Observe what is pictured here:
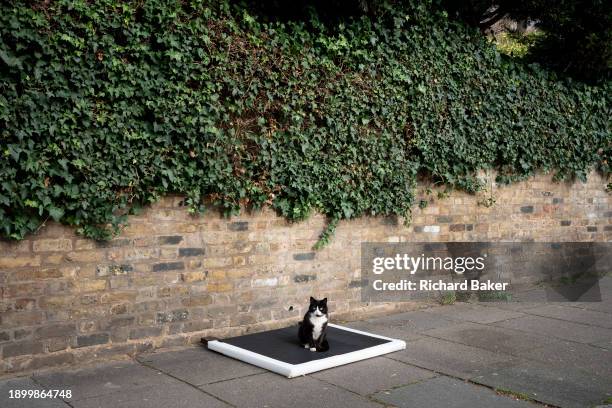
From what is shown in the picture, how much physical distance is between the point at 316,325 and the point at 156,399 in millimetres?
1552

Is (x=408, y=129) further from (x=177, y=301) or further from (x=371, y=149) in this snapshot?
(x=177, y=301)

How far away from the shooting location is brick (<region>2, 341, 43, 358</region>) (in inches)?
176

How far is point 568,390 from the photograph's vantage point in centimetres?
434

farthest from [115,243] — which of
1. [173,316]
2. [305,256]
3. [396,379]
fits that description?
[396,379]

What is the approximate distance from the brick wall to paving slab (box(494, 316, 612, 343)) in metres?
1.38

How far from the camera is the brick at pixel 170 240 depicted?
17.2ft

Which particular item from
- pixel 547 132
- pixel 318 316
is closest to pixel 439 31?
pixel 547 132

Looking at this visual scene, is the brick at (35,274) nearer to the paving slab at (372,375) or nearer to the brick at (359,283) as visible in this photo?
the paving slab at (372,375)

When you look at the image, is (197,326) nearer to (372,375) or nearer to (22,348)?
(22,348)

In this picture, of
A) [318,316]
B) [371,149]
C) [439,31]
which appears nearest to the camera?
[318,316]

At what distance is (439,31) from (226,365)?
4902mm

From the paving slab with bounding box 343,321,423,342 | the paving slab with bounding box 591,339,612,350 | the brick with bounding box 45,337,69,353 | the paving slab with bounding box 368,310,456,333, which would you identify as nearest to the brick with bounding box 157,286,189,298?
the brick with bounding box 45,337,69,353

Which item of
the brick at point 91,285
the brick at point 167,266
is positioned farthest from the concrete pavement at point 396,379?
the brick at point 167,266

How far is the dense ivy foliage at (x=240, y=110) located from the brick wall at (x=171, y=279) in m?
0.23
